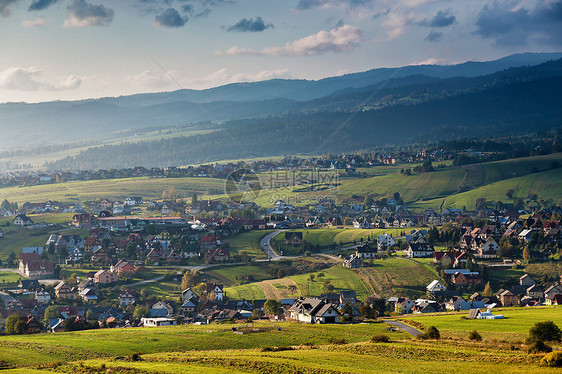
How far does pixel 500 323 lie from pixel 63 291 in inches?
1821

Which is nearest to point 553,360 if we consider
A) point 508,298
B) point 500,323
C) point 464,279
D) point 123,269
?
point 500,323

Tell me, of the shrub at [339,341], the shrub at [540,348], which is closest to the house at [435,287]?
the shrub at [339,341]

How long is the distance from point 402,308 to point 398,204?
244ft

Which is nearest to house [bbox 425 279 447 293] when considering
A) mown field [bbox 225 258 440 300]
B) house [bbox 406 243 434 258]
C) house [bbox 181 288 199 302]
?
mown field [bbox 225 258 440 300]

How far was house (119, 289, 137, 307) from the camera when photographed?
73.2 metres

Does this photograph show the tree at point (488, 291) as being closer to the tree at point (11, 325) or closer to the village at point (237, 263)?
the village at point (237, 263)

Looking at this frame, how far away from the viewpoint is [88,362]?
3747 centimetres

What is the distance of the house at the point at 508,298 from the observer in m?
69.7

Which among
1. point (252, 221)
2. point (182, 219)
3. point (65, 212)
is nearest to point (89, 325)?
point (252, 221)

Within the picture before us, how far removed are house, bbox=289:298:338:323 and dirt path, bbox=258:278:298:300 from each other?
11.2 m

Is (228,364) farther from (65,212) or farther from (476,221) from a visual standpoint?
(65,212)

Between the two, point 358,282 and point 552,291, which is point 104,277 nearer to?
point 358,282

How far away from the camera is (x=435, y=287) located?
7444 cm

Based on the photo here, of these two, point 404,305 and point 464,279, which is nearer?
point 404,305
